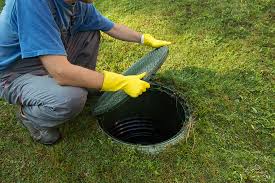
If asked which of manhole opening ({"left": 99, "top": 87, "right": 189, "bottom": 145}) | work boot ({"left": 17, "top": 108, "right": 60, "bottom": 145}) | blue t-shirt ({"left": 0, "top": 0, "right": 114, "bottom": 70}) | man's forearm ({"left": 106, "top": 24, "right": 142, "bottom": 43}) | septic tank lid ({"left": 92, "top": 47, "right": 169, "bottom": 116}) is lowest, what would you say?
manhole opening ({"left": 99, "top": 87, "right": 189, "bottom": 145})

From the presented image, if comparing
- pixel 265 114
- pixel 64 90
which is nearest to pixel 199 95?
pixel 265 114

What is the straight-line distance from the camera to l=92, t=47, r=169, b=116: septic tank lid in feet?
8.25

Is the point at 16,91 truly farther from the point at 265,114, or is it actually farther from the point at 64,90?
the point at 265,114

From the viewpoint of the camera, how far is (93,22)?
2.77 m

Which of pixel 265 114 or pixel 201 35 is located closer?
pixel 265 114

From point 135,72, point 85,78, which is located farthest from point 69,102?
point 135,72

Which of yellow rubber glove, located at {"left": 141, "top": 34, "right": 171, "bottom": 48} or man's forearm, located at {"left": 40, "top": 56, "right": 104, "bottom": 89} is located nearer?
man's forearm, located at {"left": 40, "top": 56, "right": 104, "bottom": 89}

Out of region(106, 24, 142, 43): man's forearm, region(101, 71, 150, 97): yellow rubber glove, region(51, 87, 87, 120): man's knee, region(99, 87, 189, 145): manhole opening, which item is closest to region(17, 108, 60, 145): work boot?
region(51, 87, 87, 120): man's knee

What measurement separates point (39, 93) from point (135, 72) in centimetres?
70

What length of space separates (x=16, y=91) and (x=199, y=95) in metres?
1.31

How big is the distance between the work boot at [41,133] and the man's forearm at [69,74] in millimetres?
413

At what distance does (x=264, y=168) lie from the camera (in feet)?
8.30

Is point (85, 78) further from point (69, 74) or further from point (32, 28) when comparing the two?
point (32, 28)

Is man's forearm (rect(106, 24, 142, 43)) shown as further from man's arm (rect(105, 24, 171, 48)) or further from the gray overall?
the gray overall
